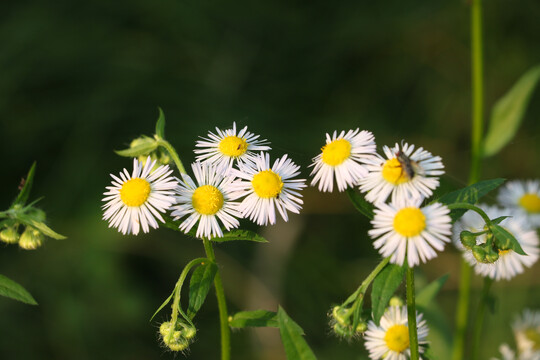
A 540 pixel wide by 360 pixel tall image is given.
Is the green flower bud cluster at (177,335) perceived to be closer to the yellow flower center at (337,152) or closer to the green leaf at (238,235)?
the green leaf at (238,235)

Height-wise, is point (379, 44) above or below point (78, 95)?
above

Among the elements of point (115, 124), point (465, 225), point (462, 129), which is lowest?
point (465, 225)

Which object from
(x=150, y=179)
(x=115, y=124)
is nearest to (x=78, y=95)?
(x=115, y=124)

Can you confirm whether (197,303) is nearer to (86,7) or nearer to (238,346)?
(238,346)

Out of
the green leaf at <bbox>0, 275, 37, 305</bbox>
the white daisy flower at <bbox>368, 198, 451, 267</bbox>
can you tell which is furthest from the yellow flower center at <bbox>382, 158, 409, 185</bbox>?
the green leaf at <bbox>0, 275, 37, 305</bbox>

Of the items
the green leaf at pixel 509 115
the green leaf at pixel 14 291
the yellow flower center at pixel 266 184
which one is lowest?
the green leaf at pixel 14 291

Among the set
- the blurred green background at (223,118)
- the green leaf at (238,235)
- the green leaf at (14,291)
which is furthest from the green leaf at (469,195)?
the blurred green background at (223,118)

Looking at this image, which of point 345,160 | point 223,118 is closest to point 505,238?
point 345,160

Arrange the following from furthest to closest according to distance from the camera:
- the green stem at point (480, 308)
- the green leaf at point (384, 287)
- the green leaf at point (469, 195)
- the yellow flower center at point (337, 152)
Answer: the green stem at point (480, 308), the yellow flower center at point (337, 152), the green leaf at point (469, 195), the green leaf at point (384, 287)
